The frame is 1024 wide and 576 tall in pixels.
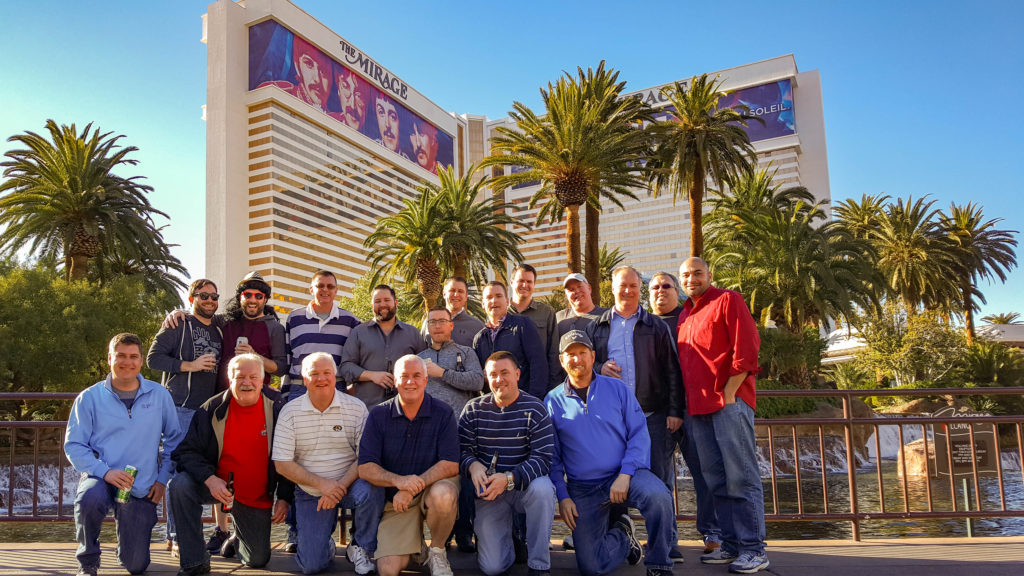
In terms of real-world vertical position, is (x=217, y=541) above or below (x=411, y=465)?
below

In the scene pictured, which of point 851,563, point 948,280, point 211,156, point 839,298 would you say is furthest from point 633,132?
point 211,156

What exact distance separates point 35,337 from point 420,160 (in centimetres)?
9209

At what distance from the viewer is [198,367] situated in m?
5.06

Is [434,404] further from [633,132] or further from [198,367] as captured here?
[633,132]

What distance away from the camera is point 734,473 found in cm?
441

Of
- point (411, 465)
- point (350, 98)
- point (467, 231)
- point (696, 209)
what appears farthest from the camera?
point (350, 98)

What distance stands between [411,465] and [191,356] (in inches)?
84.9

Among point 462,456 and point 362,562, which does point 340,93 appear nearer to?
point 462,456

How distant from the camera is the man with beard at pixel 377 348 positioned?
5273 mm

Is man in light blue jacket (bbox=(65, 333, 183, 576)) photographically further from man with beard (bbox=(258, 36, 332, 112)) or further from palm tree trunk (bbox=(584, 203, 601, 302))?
man with beard (bbox=(258, 36, 332, 112))

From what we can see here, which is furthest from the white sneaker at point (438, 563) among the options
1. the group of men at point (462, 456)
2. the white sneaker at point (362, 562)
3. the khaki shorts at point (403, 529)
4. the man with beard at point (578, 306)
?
the man with beard at point (578, 306)

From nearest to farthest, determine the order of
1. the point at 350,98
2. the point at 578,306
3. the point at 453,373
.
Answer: the point at 453,373
the point at 578,306
the point at 350,98

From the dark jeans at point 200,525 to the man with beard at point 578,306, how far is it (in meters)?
2.63

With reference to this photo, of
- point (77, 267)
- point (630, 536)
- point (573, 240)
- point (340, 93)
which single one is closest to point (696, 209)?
point (573, 240)
